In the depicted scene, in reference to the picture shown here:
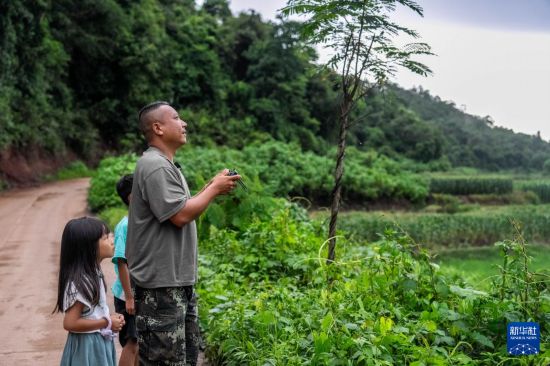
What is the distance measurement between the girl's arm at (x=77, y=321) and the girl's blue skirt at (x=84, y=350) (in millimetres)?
71

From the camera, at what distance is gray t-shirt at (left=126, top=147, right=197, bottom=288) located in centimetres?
306

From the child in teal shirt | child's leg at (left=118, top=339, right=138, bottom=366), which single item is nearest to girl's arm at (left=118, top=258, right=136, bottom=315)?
the child in teal shirt

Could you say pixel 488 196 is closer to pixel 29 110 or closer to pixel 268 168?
pixel 268 168

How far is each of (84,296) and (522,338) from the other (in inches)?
88.3

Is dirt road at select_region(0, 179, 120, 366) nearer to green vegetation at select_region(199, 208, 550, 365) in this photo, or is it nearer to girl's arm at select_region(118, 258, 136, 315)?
girl's arm at select_region(118, 258, 136, 315)

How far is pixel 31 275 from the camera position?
8.40 meters

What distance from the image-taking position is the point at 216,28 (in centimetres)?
4216

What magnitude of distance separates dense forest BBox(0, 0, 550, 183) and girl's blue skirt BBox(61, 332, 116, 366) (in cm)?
1710

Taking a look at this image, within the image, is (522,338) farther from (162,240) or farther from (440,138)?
(440,138)

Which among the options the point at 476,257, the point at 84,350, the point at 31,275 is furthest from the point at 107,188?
the point at 476,257

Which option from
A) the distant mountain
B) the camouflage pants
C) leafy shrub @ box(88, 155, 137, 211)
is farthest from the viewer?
the distant mountain

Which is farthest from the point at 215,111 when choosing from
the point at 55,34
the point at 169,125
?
the point at 169,125

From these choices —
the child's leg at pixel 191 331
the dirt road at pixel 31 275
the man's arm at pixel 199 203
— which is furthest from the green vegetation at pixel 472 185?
the man's arm at pixel 199 203

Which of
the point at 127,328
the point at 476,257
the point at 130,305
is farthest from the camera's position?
the point at 476,257
